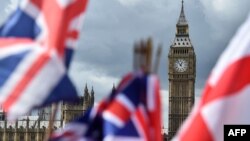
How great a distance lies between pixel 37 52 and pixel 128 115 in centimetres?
104

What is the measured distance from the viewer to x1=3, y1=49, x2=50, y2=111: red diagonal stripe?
6.70m

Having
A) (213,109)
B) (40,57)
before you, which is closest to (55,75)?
(40,57)

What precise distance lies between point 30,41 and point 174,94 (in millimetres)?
76532

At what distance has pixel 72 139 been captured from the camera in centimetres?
682

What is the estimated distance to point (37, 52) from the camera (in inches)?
276

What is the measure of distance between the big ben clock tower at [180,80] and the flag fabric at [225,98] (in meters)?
76.2

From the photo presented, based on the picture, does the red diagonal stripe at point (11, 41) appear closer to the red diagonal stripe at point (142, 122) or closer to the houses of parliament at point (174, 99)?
the red diagonal stripe at point (142, 122)

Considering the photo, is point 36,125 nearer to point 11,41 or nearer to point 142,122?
point 11,41

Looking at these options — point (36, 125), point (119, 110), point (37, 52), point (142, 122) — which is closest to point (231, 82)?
point (142, 122)

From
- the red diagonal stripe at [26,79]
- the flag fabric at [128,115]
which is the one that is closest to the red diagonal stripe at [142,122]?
the flag fabric at [128,115]

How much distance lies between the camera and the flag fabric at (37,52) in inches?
264

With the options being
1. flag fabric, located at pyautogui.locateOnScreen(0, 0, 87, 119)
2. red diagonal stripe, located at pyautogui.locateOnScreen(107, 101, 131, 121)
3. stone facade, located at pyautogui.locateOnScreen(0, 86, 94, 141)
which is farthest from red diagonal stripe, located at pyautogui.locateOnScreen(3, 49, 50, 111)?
stone facade, located at pyautogui.locateOnScreen(0, 86, 94, 141)

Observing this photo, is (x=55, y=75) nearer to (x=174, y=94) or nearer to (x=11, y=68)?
(x=11, y=68)

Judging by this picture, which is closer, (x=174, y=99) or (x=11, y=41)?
(x=11, y=41)
